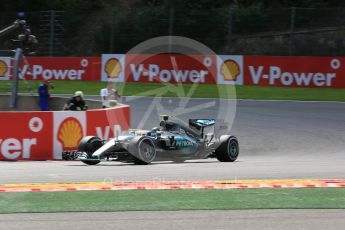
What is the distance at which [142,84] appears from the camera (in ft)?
109

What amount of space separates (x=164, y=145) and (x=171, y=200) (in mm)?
5281

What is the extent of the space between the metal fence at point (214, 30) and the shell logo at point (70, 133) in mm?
20303

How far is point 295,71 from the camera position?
106ft

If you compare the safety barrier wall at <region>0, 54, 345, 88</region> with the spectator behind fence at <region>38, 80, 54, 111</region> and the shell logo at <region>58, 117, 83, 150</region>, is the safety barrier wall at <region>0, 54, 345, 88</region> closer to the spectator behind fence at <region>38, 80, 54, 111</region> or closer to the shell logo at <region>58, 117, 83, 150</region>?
the spectator behind fence at <region>38, 80, 54, 111</region>

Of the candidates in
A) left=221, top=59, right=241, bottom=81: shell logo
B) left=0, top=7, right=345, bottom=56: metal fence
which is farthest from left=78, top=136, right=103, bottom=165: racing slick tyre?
left=0, top=7, right=345, bottom=56: metal fence

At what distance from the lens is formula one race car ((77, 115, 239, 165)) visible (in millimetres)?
13945

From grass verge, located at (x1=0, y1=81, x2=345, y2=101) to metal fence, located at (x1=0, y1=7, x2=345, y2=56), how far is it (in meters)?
4.60

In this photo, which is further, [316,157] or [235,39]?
[235,39]

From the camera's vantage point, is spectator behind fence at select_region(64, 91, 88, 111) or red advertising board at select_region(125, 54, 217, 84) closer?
spectator behind fence at select_region(64, 91, 88, 111)

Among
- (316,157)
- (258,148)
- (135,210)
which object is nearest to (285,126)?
(258,148)

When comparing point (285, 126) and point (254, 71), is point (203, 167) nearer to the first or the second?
point (285, 126)

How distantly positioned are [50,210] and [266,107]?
18174 mm

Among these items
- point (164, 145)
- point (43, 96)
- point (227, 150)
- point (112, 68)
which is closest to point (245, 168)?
point (164, 145)

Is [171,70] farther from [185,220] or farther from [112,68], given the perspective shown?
[185,220]
